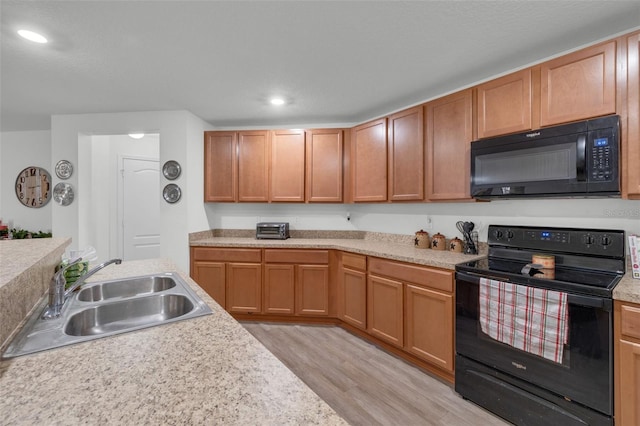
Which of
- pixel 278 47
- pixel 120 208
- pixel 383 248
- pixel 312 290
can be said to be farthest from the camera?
pixel 120 208

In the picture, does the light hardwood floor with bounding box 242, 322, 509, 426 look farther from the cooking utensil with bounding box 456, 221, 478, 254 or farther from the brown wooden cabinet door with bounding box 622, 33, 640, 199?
the brown wooden cabinet door with bounding box 622, 33, 640, 199

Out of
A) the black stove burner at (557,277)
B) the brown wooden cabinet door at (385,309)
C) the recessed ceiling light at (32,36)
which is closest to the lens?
the black stove burner at (557,277)

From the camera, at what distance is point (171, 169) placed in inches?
127

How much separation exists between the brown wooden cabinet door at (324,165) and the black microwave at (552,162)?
1.53m

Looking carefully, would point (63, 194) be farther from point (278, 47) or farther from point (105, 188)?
point (278, 47)

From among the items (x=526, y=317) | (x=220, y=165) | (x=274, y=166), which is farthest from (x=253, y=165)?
(x=526, y=317)

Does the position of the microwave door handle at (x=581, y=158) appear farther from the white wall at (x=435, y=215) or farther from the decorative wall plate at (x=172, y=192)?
the decorative wall plate at (x=172, y=192)

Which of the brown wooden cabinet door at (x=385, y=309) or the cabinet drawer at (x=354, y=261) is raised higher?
the cabinet drawer at (x=354, y=261)

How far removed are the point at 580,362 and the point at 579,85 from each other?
5.21ft

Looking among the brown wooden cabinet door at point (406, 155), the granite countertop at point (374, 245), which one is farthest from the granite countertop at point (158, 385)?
the brown wooden cabinet door at point (406, 155)

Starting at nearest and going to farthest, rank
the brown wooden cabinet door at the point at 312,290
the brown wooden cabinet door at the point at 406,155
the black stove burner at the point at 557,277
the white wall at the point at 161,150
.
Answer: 1. the black stove burner at the point at 557,277
2. the brown wooden cabinet door at the point at 406,155
3. the brown wooden cabinet door at the point at 312,290
4. the white wall at the point at 161,150

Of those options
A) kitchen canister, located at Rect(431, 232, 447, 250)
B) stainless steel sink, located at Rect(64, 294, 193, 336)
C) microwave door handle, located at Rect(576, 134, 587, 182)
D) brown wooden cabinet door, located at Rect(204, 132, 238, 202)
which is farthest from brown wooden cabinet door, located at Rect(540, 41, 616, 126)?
brown wooden cabinet door, located at Rect(204, 132, 238, 202)

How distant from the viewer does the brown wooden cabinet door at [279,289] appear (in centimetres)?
316

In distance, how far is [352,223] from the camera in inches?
144
